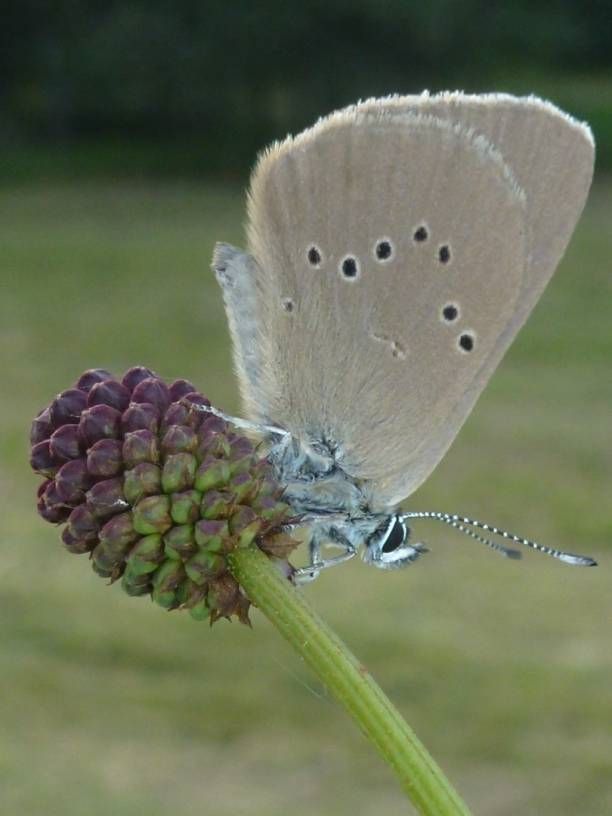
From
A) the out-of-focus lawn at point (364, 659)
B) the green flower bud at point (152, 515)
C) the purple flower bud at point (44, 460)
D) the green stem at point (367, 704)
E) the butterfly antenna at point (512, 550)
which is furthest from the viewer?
the out-of-focus lawn at point (364, 659)

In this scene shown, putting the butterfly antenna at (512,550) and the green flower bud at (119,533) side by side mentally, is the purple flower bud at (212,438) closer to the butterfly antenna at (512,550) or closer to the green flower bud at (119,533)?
the green flower bud at (119,533)

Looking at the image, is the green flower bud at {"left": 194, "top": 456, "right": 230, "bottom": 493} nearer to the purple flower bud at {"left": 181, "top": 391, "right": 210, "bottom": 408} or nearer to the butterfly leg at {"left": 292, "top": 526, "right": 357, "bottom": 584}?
the purple flower bud at {"left": 181, "top": 391, "right": 210, "bottom": 408}

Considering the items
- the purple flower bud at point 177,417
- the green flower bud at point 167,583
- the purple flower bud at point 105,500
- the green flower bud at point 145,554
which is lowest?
the green flower bud at point 167,583

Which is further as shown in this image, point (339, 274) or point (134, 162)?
point (134, 162)

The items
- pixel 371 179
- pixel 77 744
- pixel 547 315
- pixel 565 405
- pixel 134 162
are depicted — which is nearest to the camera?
pixel 371 179

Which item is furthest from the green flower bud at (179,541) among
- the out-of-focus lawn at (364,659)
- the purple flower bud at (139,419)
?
the out-of-focus lawn at (364,659)

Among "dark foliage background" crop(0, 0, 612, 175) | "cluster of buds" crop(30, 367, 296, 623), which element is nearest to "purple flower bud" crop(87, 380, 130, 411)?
"cluster of buds" crop(30, 367, 296, 623)

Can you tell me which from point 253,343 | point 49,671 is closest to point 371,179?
point 253,343

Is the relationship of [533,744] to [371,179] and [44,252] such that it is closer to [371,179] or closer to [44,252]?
[371,179]

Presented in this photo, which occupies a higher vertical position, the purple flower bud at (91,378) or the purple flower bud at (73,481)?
the purple flower bud at (91,378)
